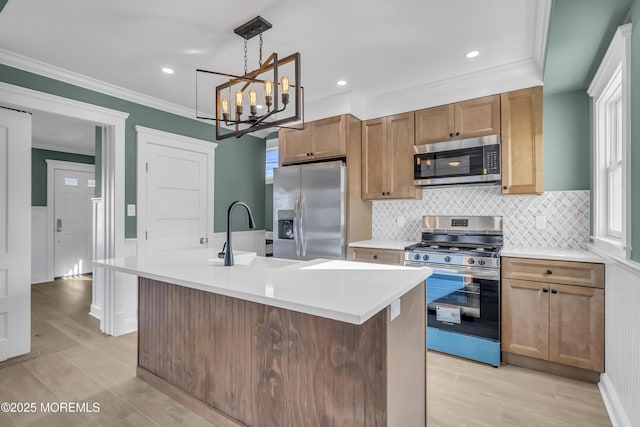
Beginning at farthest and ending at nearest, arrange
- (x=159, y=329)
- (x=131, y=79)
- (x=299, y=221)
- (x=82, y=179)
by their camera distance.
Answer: (x=82, y=179) → (x=299, y=221) → (x=131, y=79) → (x=159, y=329)

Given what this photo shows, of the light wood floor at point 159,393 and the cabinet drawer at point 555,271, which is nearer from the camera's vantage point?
the light wood floor at point 159,393

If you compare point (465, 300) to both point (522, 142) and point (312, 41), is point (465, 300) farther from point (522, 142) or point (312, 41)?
point (312, 41)

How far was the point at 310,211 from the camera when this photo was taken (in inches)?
143

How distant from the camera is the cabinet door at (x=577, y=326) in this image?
233 cm

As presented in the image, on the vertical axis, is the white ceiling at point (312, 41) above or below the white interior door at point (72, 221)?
above

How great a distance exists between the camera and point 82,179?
20.7 ft

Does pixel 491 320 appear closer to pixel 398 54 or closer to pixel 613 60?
pixel 613 60

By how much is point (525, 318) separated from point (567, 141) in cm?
160

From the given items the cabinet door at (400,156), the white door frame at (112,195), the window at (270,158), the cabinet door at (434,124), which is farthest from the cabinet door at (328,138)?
the white door frame at (112,195)

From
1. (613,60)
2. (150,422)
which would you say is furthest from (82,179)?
(613,60)

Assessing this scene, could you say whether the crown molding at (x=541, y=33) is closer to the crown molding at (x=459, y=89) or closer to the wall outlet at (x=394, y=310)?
the crown molding at (x=459, y=89)

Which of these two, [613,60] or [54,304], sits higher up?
[613,60]

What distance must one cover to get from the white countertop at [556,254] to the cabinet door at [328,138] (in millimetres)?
1861

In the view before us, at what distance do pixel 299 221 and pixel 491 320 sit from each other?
2.08 meters
